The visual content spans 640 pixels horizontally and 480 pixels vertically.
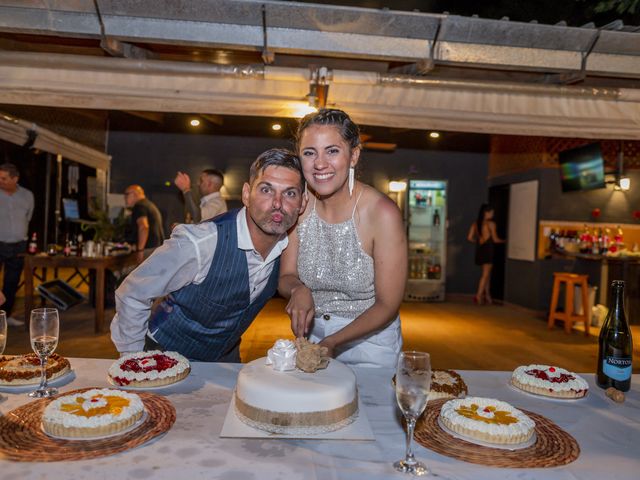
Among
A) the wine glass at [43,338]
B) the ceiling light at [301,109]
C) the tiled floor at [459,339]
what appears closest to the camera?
the wine glass at [43,338]

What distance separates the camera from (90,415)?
129 centimetres

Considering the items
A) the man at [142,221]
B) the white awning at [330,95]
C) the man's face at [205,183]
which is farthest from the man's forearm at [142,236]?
the white awning at [330,95]

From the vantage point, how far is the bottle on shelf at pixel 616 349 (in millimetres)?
Result: 1844

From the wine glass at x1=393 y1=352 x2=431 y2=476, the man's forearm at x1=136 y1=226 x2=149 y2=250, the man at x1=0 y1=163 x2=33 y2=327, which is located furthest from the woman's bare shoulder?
the man's forearm at x1=136 y1=226 x2=149 y2=250

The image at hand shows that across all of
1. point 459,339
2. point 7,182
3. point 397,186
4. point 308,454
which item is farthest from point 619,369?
point 397,186

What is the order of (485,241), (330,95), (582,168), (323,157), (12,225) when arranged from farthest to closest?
(485,241)
(582,168)
(12,225)
(330,95)
(323,157)

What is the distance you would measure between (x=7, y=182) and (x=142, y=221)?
1979 mm

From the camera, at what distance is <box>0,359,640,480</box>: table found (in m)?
1.12

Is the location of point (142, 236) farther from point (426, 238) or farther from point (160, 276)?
point (160, 276)

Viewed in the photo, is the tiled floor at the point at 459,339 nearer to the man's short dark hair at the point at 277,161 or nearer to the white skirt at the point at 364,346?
the white skirt at the point at 364,346

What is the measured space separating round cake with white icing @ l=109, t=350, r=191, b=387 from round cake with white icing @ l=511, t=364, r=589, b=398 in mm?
1210

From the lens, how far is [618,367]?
184 centimetres

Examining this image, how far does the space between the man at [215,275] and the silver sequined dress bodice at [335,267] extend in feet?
0.48

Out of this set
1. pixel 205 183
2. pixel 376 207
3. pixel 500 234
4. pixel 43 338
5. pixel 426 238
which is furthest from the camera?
pixel 426 238
